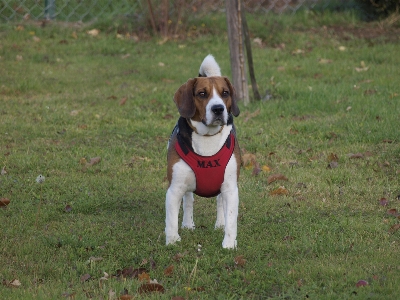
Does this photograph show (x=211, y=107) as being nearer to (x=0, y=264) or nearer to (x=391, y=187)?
(x=0, y=264)

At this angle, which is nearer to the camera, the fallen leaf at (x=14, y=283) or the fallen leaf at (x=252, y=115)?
the fallen leaf at (x=14, y=283)

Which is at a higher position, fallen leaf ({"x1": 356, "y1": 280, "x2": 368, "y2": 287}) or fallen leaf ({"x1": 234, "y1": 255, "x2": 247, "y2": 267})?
fallen leaf ({"x1": 356, "y1": 280, "x2": 368, "y2": 287})

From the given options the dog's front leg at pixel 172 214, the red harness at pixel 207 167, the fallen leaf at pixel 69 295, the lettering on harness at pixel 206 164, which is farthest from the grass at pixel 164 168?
the lettering on harness at pixel 206 164

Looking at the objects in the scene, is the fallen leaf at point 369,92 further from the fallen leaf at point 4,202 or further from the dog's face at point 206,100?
the fallen leaf at point 4,202

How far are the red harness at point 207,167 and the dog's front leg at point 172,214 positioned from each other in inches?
6.9

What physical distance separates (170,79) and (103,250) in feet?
22.6

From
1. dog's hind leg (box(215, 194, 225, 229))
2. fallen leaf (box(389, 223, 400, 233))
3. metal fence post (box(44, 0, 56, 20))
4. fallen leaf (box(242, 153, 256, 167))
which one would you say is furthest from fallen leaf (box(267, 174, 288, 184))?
metal fence post (box(44, 0, 56, 20))

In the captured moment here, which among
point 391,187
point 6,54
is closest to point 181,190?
point 391,187

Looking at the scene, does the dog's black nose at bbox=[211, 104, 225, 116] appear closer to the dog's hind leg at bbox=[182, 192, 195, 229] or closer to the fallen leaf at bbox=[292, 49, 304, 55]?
the dog's hind leg at bbox=[182, 192, 195, 229]

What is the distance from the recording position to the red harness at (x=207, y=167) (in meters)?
5.21

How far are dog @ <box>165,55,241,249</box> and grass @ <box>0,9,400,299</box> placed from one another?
0.95 feet

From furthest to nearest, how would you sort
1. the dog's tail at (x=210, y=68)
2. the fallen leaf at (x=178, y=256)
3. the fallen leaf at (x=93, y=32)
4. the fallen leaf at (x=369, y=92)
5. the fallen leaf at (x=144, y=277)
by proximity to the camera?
the fallen leaf at (x=93, y=32), the fallen leaf at (x=369, y=92), the dog's tail at (x=210, y=68), the fallen leaf at (x=178, y=256), the fallen leaf at (x=144, y=277)

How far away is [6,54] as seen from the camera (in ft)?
43.1

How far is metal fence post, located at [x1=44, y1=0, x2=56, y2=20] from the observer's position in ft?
49.4
